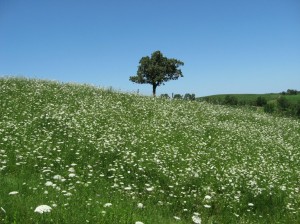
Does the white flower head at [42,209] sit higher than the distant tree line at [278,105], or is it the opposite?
the distant tree line at [278,105]

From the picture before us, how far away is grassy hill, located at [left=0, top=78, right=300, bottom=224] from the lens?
25.3ft

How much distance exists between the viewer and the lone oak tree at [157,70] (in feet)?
187

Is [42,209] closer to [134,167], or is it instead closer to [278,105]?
[134,167]

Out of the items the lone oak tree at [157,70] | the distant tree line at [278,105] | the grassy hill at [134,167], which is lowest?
the grassy hill at [134,167]

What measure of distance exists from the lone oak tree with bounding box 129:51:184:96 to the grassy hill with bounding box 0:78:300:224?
34723 millimetres

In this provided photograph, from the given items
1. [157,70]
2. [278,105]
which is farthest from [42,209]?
[157,70]

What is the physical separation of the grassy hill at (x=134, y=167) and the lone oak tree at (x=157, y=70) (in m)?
34.7

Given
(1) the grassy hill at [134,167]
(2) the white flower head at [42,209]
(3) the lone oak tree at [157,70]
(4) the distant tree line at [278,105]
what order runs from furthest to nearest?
(3) the lone oak tree at [157,70] < (4) the distant tree line at [278,105] < (1) the grassy hill at [134,167] < (2) the white flower head at [42,209]

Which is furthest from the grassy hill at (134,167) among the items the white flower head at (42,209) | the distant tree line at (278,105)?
the distant tree line at (278,105)

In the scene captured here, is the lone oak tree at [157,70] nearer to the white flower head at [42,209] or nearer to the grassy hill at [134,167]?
the grassy hill at [134,167]

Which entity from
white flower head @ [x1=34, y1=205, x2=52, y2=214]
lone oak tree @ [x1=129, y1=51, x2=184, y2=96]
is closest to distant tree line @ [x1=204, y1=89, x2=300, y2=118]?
lone oak tree @ [x1=129, y1=51, x2=184, y2=96]

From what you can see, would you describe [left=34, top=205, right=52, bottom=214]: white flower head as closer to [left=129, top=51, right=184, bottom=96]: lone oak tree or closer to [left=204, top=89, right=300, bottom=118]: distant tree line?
[left=204, top=89, right=300, bottom=118]: distant tree line

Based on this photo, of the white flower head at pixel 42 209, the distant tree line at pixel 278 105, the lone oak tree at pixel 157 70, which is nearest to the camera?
the white flower head at pixel 42 209

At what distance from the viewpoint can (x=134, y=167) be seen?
1185 centimetres
